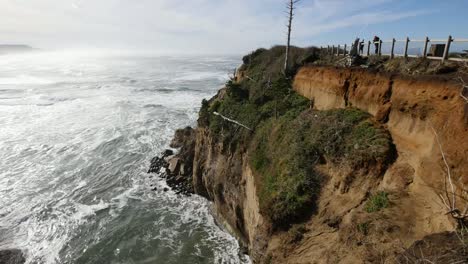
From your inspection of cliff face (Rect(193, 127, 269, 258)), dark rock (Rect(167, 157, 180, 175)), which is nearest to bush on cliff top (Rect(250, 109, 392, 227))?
cliff face (Rect(193, 127, 269, 258))

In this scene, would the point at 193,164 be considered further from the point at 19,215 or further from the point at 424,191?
the point at 424,191

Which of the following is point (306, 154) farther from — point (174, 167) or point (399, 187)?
point (174, 167)

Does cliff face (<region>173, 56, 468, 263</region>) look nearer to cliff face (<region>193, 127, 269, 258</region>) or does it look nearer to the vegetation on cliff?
cliff face (<region>193, 127, 269, 258</region>)

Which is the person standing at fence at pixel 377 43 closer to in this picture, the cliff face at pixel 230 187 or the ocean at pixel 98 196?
the cliff face at pixel 230 187

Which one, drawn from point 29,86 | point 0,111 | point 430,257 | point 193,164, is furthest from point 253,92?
point 29,86

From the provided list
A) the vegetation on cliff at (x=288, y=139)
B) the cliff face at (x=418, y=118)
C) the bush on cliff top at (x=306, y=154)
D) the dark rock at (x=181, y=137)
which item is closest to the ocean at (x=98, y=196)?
the dark rock at (x=181, y=137)

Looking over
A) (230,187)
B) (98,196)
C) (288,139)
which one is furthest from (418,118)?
(98,196)
